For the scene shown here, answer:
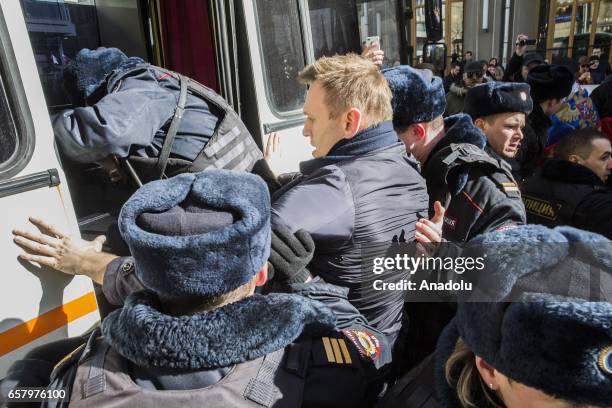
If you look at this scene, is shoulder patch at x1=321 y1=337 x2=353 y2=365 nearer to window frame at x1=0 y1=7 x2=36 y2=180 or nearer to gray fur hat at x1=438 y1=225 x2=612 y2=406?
gray fur hat at x1=438 y1=225 x2=612 y2=406

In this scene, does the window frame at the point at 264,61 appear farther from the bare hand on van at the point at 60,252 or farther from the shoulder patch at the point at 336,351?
the shoulder patch at the point at 336,351

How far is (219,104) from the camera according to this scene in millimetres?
2258

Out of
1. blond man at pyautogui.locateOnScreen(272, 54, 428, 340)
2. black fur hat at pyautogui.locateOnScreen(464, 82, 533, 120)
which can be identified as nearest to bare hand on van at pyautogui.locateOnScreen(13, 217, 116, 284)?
blond man at pyautogui.locateOnScreen(272, 54, 428, 340)

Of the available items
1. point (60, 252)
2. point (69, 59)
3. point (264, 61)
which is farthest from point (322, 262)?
point (69, 59)

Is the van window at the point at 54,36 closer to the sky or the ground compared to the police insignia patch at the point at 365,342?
closer to the sky

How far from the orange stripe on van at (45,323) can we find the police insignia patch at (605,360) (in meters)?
1.68

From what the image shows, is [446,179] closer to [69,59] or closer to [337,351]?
[337,351]

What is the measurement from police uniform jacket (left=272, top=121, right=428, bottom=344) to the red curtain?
1325 millimetres

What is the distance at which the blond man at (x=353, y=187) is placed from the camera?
153cm

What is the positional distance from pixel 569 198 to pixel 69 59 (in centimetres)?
284

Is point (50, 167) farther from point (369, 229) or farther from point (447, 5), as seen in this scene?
point (447, 5)

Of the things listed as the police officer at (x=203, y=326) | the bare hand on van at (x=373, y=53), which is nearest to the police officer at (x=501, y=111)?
the bare hand on van at (x=373, y=53)

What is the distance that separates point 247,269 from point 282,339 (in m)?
0.16

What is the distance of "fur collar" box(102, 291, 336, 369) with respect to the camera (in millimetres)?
947
